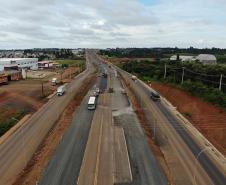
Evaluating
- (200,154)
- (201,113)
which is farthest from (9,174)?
(201,113)

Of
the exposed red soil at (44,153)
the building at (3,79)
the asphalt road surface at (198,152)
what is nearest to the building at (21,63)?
the building at (3,79)

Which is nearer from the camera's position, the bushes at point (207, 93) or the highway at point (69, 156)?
the highway at point (69, 156)

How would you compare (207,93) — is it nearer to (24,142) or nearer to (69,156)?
(24,142)

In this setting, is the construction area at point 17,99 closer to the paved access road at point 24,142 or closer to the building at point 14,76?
the building at point 14,76

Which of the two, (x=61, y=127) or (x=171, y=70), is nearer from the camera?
(x=61, y=127)

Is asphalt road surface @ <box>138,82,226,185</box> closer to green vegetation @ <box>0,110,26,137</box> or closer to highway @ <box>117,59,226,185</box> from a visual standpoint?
highway @ <box>117,59,226,185</box>

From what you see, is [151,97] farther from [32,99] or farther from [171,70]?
[171,70]

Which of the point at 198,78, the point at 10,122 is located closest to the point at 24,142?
the point at 10,122
